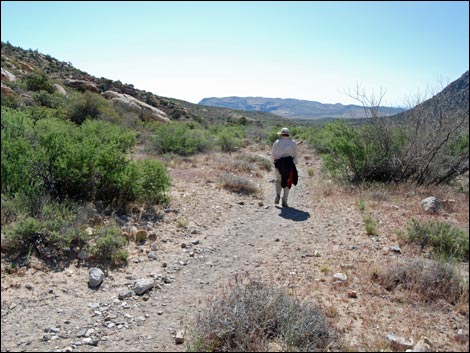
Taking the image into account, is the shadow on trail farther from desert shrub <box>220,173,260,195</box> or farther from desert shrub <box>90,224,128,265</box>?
desert shrub <box>90,224,128,265</box>

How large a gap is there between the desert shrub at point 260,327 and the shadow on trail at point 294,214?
3.68 metres

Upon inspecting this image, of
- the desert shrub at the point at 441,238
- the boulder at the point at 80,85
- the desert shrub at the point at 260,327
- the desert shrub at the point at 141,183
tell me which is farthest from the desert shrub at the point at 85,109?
the desert shrub at the point at 260,327

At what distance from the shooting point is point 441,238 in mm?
4566

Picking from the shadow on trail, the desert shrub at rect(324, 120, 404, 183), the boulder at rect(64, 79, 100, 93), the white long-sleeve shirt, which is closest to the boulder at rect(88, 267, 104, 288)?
the shadow on trail

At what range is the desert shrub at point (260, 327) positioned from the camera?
2951mm

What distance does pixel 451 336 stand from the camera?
117 inches

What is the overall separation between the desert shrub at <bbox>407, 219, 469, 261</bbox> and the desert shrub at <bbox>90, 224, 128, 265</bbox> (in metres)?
4.08

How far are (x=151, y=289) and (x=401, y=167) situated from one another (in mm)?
6879

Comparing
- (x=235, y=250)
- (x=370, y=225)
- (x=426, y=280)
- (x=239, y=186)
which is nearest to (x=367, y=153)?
(x=239, y=186)

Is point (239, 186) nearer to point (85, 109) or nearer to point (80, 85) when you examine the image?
point (85, 109)

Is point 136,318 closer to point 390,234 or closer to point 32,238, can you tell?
point 32,238

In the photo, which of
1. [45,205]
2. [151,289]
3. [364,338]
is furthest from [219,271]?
[45,205]

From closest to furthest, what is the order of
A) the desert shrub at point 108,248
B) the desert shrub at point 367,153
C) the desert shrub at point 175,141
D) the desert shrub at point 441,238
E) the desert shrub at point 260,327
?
the desert shrub at point 260,327
the desert shrub at point 441,238
the desert shrub at point 108,248
the desert shrub at point 367,153
the desert shrub at point 175,141

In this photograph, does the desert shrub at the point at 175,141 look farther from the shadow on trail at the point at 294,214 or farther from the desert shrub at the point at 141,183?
the shadow on trail at the point at 294,214
